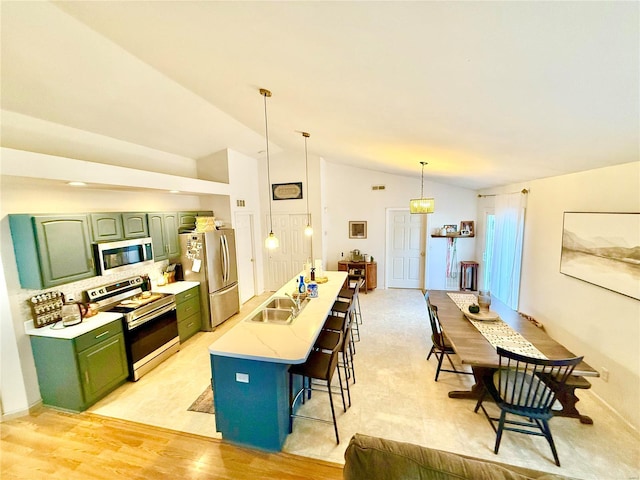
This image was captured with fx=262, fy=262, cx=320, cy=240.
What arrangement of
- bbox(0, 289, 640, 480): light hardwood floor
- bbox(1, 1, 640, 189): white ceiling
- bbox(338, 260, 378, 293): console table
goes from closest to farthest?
bbox(1, 1, 640, 189): white ceiling → bbox(0, 289, 640, 480): light hardwood floor → bbox(338, 260, 378, 293): console table

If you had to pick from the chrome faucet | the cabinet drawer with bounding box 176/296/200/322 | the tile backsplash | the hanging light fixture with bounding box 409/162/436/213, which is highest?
the hanging light fixture with bounding box 409/162/436/213

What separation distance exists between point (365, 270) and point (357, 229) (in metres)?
1.06

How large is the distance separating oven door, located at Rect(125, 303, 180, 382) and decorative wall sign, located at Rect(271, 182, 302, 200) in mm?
3281

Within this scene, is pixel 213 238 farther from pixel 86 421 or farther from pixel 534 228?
pixel 534 228

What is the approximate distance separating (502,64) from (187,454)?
3.38m

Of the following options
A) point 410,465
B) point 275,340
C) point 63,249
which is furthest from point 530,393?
point 63,249

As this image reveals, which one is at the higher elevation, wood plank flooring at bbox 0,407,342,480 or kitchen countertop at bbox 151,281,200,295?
kitchen countertop at bbox 151,281,200,295

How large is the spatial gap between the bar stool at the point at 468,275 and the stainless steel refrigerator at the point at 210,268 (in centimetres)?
505

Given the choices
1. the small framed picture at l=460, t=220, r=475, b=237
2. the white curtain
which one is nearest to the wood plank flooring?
the white curtain

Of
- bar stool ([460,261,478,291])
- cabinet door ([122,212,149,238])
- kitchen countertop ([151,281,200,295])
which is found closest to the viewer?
cabinet door ([122,212,149,238])

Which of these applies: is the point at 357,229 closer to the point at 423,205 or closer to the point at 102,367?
the point at 423,205

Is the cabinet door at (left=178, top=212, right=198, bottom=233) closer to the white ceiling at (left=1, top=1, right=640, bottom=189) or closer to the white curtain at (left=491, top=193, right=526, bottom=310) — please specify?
the white ceiling at (left=1, top=1, right=640, bottom=189)

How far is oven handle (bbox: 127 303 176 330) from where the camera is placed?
3.11 metres

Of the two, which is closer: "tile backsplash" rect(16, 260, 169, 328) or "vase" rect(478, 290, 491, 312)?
"tile backsplash" rect(16, 260, 169, 328)
